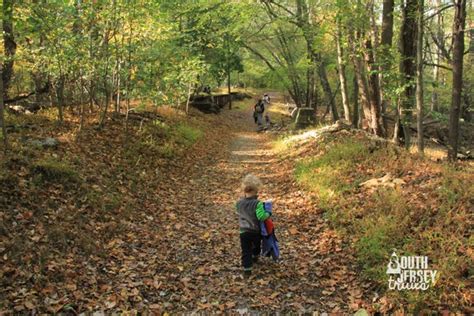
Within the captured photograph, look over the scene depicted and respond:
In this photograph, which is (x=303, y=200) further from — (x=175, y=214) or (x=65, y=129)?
(x=65, y=129)

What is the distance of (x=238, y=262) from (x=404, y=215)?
113 inches

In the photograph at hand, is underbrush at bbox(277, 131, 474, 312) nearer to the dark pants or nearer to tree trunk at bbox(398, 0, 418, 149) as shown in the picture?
the dark pants

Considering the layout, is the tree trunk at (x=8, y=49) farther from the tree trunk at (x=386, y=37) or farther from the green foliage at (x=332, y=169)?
the tree trunk at (x=386, y=37)

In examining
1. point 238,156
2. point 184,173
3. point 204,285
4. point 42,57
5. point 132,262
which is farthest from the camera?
point 238,156

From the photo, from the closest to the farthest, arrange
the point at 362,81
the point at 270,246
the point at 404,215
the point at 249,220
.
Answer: the point at 249,220
the point at 270,246
the point at 404,215
the point at 362,81

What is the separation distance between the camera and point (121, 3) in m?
10.0

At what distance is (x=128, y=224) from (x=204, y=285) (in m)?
2.65

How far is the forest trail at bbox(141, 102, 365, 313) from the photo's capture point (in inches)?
197

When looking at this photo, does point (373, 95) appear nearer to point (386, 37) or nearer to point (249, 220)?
point (386, 37)

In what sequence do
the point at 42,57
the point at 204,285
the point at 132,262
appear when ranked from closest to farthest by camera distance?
1. the point at 204,285
2. the point at 132,262
3. the point at 42,57

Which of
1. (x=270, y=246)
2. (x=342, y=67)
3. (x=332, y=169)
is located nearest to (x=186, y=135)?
(x=342, y=67)

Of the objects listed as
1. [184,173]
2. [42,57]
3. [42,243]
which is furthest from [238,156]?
[42,243]

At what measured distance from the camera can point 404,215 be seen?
6.05m

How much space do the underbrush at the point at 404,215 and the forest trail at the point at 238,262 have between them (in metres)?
0.38
